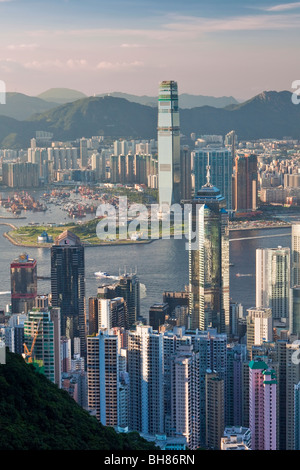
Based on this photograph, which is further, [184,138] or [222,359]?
[184,138]

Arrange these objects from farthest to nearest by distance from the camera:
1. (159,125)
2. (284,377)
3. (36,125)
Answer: (36,125)
(159,125)
(284,377)

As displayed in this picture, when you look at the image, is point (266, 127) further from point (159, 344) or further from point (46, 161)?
point (159, 344)

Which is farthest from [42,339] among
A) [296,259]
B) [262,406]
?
[296,259]

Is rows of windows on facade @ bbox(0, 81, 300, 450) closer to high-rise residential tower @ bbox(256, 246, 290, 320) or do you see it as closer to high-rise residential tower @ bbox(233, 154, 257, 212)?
high-rise residential tower @ bbox(256, 246, 290, 320)

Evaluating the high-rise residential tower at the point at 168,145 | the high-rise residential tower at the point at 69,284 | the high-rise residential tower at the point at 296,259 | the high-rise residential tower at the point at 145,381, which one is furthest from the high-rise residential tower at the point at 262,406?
the high-rise residential tower at the point at 168,145

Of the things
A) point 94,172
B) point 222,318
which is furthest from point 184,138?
point 222,318

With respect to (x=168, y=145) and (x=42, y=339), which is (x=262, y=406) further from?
(x=168, y=145)

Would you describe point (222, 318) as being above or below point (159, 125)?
below
